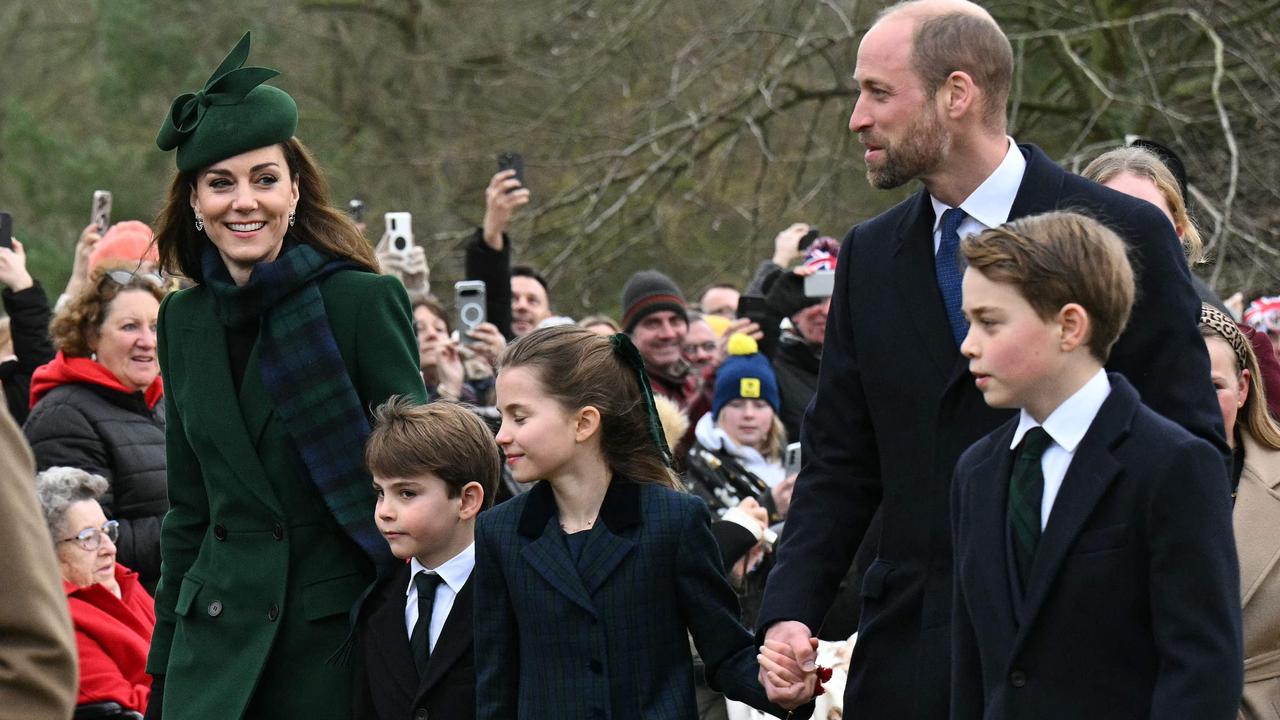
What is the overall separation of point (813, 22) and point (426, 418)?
876cm

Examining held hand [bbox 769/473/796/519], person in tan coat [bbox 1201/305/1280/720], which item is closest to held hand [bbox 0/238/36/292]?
held hand [bbox 769/473/796/519]

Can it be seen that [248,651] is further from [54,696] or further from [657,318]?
[657,318]

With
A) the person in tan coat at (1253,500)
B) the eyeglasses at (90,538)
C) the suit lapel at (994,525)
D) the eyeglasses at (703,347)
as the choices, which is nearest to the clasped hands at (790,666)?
the suit lapel at (994,525)

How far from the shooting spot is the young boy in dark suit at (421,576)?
4.14 meters

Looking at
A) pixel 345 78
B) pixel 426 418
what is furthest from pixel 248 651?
pixel 345 78

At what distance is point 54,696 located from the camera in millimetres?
2137

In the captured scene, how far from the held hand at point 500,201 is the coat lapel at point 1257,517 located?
3.15 meters

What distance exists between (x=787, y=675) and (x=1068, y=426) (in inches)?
33.0

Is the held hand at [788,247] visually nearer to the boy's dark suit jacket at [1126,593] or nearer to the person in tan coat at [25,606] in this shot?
the boy's dark suit jacket at [1126,593]

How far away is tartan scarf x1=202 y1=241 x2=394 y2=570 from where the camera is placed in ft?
13.2

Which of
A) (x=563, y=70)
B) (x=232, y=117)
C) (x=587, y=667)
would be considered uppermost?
(x=563, y=70)

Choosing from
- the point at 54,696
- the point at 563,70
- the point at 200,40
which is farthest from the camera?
the point at 200,40

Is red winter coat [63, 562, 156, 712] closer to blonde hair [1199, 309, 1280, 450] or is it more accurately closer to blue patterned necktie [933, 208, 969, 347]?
blue patterned necktie [933, 208, 969, 347]

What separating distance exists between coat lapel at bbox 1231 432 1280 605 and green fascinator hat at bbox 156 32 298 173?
2.45m
